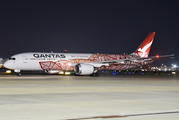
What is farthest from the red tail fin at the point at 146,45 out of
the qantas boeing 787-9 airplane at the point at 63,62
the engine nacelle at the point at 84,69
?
the engine nacelle at the point at 84,69

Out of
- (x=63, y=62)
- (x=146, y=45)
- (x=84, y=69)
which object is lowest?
(x=84, y=69)

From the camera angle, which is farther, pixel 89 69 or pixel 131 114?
pixel 89 69

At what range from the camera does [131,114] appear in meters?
10.5

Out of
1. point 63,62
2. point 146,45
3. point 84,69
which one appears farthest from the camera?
point 146,45

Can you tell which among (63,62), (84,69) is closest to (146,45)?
(84,69)

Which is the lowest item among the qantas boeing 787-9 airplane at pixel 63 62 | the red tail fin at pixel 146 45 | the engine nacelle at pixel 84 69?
the engine nacelle at pixel 84 69

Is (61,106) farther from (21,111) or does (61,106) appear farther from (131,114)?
(131,114)

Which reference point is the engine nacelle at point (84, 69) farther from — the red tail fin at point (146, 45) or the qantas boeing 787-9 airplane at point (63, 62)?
the red tail fin at point (146, 45)

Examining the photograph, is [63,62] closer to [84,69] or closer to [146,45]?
[84,69]

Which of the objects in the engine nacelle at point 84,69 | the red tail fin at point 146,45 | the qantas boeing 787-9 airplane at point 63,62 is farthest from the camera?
the red tail fin at point 146,45

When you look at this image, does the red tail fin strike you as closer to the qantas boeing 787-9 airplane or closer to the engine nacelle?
the qantas boeing 787-9 airplane

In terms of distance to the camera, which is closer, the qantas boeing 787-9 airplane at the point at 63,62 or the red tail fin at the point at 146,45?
the qantas boeing 787-9 airplane at the point at 63,62

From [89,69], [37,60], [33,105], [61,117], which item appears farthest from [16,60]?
[61,117]

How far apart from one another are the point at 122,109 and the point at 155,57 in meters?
41.1
